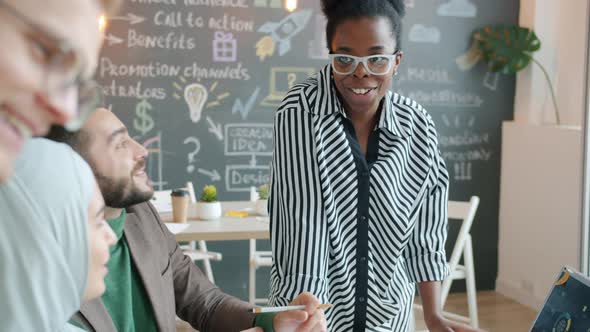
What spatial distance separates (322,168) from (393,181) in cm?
16

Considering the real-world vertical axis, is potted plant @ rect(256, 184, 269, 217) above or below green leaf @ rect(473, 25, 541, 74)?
below

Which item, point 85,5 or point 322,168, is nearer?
point 85,5

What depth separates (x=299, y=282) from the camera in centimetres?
141

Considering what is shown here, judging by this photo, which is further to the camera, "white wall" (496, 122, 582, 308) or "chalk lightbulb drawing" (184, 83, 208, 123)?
"chalk lightbulb drawing" (184, 83, 208, 123)

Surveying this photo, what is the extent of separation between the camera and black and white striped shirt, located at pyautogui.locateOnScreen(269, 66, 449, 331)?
4.68 feet

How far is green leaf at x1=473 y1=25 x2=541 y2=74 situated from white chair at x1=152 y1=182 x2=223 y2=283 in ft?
6.67

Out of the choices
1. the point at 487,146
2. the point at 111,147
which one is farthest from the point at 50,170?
the point at 487,146

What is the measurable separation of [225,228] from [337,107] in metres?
1.73

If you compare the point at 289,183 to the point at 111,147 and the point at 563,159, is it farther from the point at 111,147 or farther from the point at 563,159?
the point at 563,159

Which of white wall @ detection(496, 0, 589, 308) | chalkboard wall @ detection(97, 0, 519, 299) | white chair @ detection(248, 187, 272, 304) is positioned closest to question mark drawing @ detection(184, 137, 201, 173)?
chalkboard wall @ detection(97, 0, 519, 299)

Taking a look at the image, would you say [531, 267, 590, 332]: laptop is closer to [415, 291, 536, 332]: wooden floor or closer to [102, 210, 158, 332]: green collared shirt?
[102, 210, 158, 332]: green collared shirt

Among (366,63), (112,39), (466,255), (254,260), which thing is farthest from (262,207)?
(366,63)

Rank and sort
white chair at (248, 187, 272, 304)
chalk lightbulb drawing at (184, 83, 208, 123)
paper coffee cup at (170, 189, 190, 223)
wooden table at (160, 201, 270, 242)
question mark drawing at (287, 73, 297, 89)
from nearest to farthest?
wooden table at (160, 201, 270, 242) → paper coffee cup at (170, 189, 190, 223) → white chair at (248, 187, 272, 304) → chalk lightbulb drawing at (184, 83, 208, 123) → question mark drawing at (287, 73, 297, 89)

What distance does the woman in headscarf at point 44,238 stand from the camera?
2.06 feet
